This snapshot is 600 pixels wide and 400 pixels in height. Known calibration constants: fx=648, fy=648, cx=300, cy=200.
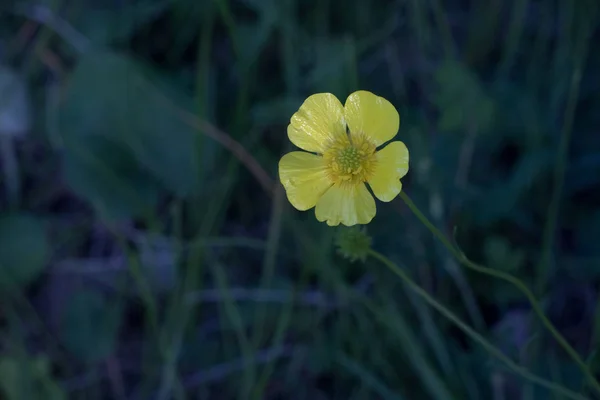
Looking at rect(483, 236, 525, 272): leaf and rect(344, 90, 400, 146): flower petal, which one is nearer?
rect(344, 90, 400, 146): flower petal

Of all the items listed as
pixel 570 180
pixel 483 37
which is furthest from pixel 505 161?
pixel 483 37

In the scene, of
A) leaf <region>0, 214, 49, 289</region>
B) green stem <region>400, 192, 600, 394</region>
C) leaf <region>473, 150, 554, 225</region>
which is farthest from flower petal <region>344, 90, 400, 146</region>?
leaf <region>0, 214, 49, 289</region>

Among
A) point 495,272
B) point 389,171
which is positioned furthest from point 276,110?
point 495,272

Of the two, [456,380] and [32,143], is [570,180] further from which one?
[32,143]

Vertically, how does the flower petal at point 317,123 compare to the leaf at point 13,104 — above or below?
below

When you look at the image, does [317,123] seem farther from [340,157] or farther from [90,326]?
[90,326]

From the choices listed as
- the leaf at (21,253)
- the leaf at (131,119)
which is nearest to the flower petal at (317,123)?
the leaf at (131,119)

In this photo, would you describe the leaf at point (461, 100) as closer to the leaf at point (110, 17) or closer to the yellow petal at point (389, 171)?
the yellow petal at point (389, 171)

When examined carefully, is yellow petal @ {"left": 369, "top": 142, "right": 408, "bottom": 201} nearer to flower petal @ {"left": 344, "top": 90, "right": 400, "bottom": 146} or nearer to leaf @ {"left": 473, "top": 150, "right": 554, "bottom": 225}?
flower petal @ {"left": 344, "top": 90, "right": 400, "bottom": 146}
